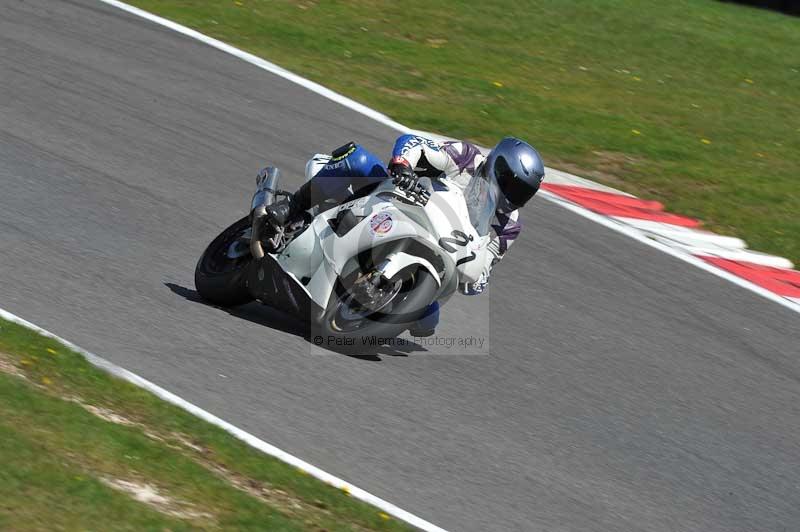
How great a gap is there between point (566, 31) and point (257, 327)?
430 inches

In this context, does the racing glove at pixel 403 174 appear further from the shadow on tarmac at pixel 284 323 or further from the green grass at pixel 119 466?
the green grass at pixel 119 466

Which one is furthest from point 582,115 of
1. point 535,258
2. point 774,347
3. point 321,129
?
point 774,347

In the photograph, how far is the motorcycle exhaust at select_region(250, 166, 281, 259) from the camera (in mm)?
7348

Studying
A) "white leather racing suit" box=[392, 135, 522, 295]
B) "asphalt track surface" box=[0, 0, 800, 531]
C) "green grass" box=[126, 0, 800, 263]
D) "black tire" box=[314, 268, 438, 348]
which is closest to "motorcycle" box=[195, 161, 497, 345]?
"black tire" box=[314, 268, 438, 348]

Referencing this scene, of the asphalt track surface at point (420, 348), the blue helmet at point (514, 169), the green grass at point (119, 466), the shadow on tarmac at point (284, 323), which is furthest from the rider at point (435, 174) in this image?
the green grass at point (119, 466)

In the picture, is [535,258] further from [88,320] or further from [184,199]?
[88,320]

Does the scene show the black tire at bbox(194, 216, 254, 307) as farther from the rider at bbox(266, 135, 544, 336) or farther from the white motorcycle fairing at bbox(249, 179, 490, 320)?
the rider at bbox(266, 135, 544, 336)

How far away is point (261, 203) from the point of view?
7.45 m

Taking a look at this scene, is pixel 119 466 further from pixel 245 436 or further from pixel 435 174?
pixel 435 174

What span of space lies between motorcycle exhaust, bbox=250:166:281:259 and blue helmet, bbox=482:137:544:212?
1.33 m

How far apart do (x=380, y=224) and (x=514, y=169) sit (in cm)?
83

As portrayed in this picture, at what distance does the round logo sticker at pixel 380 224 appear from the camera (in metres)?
7.05

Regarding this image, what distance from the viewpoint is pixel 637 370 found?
8.21m

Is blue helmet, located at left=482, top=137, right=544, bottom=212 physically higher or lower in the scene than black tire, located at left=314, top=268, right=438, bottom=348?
higher
